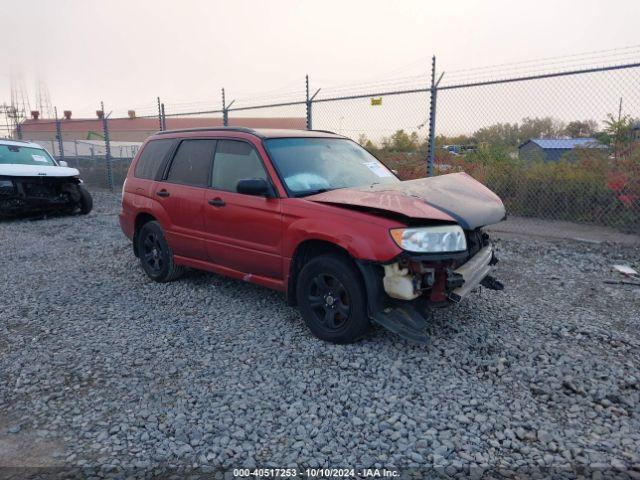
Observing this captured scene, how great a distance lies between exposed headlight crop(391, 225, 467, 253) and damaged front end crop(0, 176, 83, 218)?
9.08 metres

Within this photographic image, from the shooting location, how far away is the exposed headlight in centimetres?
334

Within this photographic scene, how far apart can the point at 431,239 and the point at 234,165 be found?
2136 mm

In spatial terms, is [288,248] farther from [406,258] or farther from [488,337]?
[488,337]

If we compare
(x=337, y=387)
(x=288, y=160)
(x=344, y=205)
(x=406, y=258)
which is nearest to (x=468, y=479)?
(x=337, y=387)

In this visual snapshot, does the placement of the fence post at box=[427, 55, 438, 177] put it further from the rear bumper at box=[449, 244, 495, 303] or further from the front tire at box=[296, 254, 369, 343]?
the front tire at box=[296, 254, 369, 343]

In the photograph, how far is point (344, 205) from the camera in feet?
12.0

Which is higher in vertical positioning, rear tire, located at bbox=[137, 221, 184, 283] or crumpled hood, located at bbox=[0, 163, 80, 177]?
crumpled hood, located at bbox=[0, 163, 80, 177]

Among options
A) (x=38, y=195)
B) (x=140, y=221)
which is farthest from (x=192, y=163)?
(x=38, y=195)

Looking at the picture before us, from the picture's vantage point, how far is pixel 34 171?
971 centimetres

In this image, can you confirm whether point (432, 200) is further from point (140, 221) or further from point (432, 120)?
point (432, 120)

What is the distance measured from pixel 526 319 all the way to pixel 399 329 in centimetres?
151

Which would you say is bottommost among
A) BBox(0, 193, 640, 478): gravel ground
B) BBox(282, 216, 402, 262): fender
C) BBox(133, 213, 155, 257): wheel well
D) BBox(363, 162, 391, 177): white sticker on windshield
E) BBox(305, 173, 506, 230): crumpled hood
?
BBox(0, 193, 640, 478): gravel ground

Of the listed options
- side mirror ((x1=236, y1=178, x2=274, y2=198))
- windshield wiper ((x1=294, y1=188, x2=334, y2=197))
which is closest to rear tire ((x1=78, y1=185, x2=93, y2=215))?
side mirror ((x1=236, y1=178, x2=274, y2=198))

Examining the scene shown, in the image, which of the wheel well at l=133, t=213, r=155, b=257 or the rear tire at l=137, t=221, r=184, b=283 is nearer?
the rear tire at l=137, t=221, r=184, b=283
